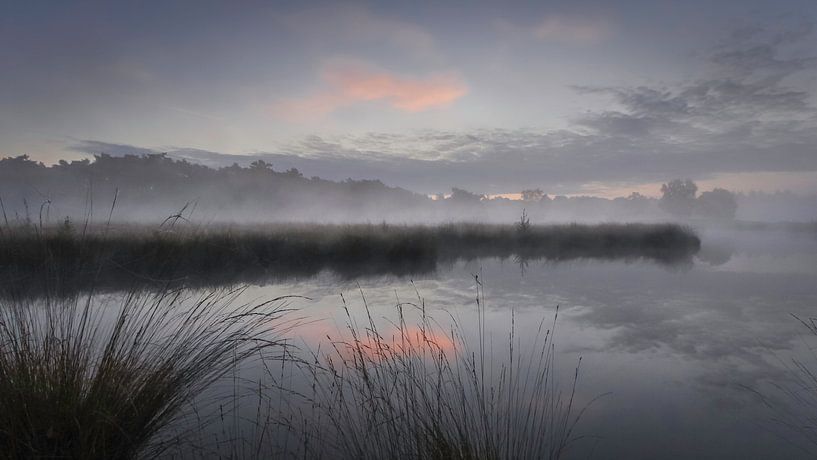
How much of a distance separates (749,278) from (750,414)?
1155cm

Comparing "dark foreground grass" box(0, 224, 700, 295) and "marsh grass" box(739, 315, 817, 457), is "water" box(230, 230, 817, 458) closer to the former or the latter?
"marsh grass" box(739, 315, 817, 457)

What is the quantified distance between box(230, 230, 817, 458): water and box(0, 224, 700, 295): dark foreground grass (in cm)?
214

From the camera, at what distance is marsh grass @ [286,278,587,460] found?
2645 millimetres

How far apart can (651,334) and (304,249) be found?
36.1ft

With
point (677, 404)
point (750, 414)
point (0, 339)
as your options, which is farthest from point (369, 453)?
point (750, 414)

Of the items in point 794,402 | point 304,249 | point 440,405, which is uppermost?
point 304,249

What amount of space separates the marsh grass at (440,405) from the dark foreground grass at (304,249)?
341 centimetres

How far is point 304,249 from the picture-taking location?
14656 mm

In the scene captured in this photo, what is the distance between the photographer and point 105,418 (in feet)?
7.17

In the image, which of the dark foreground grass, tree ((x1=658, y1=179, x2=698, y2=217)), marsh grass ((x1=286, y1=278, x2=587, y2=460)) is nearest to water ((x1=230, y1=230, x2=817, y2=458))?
marsh grass ((x1=286, y1=278, x2=587, y2=460))

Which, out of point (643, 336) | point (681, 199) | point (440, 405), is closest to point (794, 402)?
point (643, 336)

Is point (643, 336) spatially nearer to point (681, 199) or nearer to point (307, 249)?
point (307, 249)

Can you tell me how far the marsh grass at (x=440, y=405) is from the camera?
104 inches

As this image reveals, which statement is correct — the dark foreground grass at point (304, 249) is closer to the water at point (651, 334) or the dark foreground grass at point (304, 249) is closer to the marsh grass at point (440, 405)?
the water at point (651, 334)
